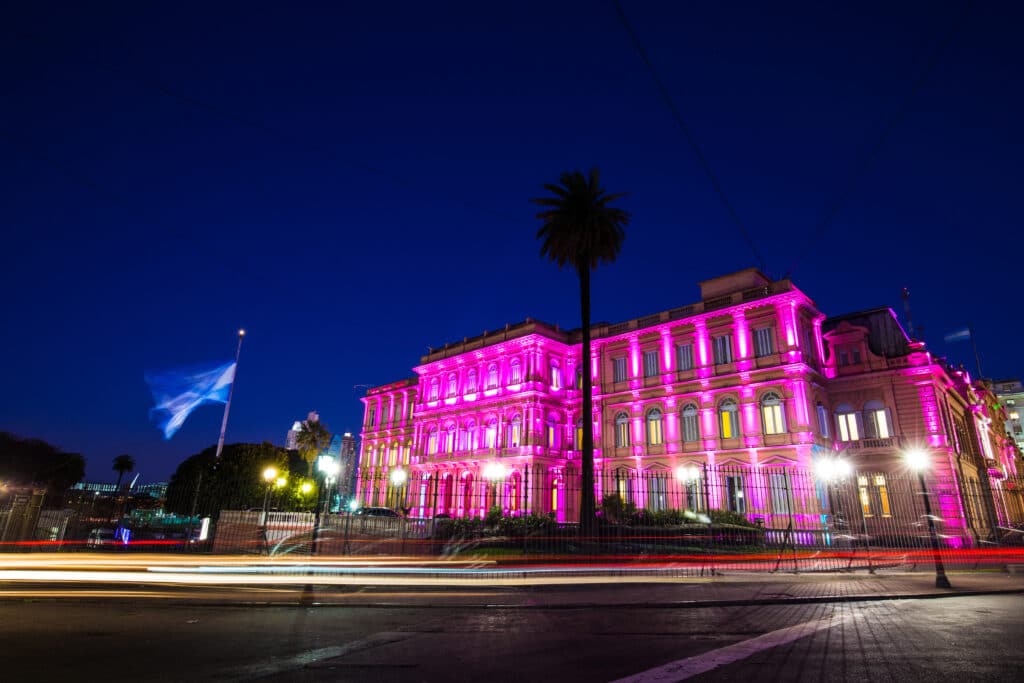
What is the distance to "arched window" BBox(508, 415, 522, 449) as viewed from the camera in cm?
4072

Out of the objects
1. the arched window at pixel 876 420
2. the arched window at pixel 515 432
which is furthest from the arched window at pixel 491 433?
the arched window at pixel 876 420

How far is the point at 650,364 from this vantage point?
38.3 meters

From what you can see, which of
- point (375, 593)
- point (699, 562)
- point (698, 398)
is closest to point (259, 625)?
point (375, 593)

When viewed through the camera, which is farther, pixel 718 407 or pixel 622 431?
pixel 622 431

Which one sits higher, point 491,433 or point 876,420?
point 491,433

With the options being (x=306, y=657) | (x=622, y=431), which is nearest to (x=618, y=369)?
(x=622, y=431)

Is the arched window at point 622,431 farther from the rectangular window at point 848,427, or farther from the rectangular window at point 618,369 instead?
the rectangular window at point 848,427

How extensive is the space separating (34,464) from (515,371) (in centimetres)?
3645

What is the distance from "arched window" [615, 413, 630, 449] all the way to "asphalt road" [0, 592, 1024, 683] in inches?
1128

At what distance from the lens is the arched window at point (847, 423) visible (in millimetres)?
32062

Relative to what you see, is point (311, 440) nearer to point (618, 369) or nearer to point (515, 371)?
point (515, 371)

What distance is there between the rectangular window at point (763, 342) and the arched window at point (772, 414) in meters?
2.48

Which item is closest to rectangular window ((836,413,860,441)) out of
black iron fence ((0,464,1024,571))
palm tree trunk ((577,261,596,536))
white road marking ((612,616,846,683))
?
black iron fence ((0,464,1024,571))

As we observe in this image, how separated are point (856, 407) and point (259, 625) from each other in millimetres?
34426
